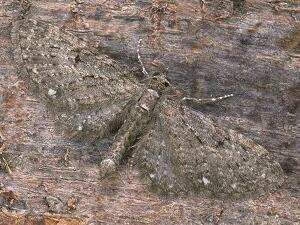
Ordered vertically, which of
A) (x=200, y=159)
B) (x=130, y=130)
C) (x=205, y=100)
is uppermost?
(x=205, y=100)

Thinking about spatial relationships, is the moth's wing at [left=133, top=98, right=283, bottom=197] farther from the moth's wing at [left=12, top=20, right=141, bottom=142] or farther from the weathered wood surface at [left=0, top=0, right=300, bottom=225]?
the moth's wing at [left=12, top=20, right=141, bottom=142]

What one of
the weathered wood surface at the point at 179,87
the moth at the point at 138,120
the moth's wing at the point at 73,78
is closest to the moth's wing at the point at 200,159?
the moth at the point at 138,120

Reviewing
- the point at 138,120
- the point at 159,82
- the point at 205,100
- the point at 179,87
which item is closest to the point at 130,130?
the point at 138,120

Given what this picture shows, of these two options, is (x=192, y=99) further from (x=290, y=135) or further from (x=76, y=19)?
(x=76, y=19)

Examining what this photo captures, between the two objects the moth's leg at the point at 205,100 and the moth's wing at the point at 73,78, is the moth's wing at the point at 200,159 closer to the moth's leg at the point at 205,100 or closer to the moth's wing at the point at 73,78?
the moth's leg at the point at 205,100

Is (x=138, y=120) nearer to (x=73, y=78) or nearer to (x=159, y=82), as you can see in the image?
(x=159, y=82)

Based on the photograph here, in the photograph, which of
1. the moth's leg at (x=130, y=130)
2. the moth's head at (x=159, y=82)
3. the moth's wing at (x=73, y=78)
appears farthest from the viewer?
the moth's head at (x=159, y=82)
